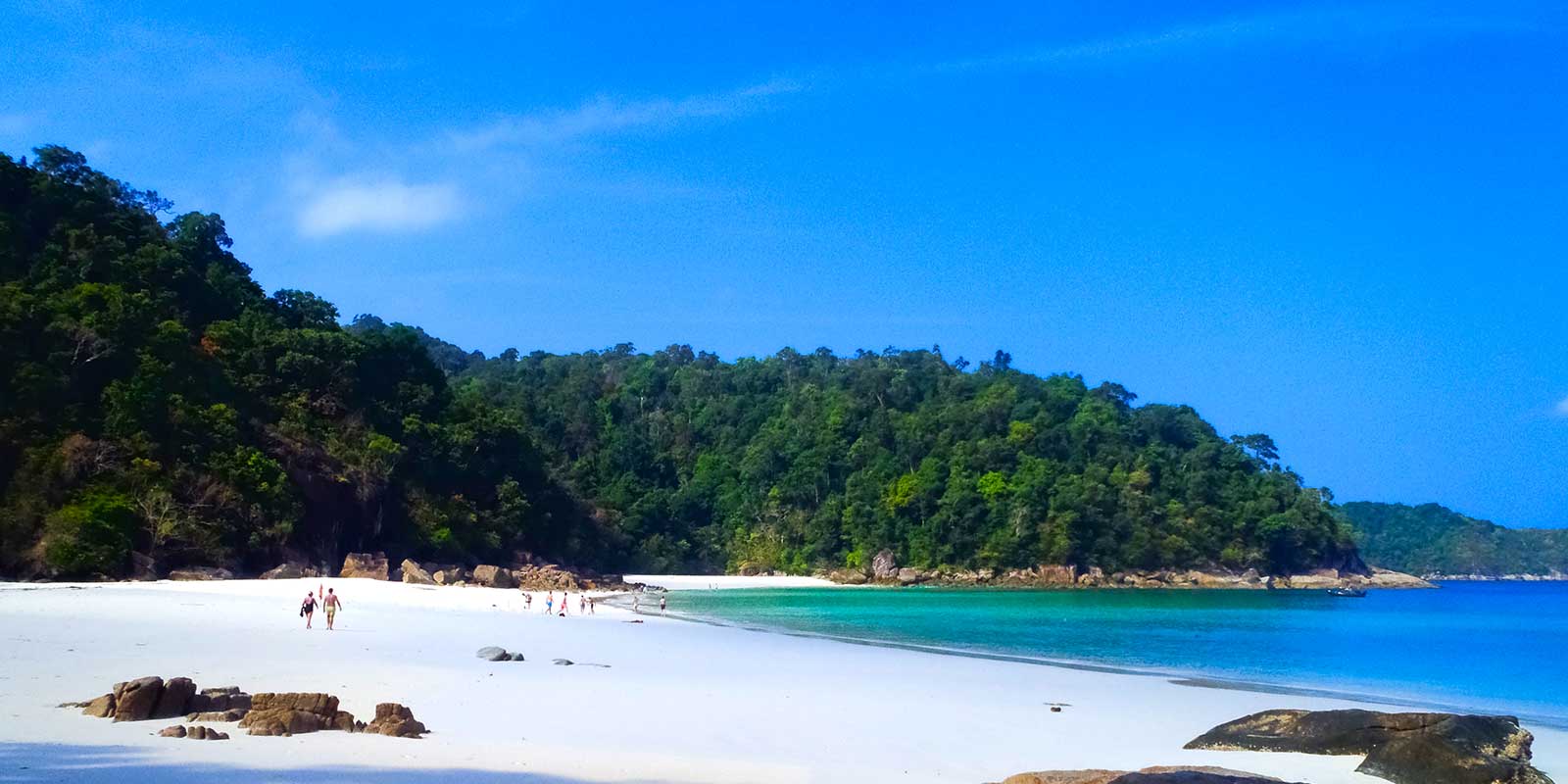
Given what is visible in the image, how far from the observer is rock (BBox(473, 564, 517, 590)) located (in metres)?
50.8

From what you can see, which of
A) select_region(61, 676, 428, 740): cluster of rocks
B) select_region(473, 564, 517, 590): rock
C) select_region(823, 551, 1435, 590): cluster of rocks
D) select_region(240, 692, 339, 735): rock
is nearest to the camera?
select_region(240, 692, 339, 735): rock

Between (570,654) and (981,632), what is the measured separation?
60.0 feet

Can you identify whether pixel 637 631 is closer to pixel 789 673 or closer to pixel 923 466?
pixel 789 673

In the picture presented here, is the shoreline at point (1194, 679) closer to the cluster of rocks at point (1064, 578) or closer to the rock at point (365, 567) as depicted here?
the rock at point (365, 567)

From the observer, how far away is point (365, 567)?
154 ft

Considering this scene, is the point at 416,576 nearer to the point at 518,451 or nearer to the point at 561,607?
the point at 561,607

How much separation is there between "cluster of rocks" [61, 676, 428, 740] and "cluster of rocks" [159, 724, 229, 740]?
0.37 m

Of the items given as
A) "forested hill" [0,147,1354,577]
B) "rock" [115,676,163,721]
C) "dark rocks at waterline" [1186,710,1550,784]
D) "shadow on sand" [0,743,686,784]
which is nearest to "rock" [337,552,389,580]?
"forested hill" [0,147,1354,577]

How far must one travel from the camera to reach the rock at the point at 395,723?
31.6ft

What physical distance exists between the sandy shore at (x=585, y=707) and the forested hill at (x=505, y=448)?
18280mm

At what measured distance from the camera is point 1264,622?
152ft

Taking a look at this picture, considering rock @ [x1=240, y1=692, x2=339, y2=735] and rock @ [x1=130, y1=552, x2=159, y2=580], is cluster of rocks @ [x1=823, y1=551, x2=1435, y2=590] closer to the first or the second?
rock @ [x1=130, y1=552, x2=159, y2=580]

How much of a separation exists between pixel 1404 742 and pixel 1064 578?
80.3 metres

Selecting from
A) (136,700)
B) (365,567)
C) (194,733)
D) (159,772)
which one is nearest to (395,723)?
(194,733)
